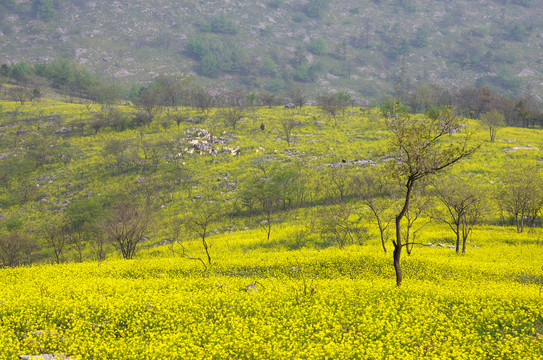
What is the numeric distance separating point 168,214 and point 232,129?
140 ft

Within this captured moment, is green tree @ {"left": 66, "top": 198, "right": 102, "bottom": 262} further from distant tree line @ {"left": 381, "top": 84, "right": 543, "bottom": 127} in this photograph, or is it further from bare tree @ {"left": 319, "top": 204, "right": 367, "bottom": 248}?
distant tree line @ {"left": 381, "top": 84, "right": 543, "bottom": 127}

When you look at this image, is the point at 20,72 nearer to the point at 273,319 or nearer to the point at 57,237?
the point at 57,237

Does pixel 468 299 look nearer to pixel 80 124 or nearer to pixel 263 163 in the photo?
pixel 263 163

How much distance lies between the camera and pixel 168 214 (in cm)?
5481

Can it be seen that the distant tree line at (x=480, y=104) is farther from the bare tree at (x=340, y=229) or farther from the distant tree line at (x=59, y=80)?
the distant tree line at (x=59, y=80)

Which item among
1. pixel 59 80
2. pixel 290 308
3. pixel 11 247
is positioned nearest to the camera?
pixel 290 308

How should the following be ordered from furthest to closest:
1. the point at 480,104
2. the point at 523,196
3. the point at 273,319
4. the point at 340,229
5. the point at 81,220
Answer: the point at 480,104, the point at 81,220, the point at 340,229, the point at 523,196, the point at 273,319

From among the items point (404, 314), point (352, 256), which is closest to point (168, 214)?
point (352, 256)

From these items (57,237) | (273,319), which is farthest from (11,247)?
(273,319)

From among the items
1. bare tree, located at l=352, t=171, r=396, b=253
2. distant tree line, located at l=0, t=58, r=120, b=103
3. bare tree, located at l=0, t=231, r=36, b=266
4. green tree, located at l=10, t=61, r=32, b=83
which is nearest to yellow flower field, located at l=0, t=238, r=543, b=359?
bare tree, located at l=0, t=231, r=36, b=266

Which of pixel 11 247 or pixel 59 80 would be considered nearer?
pixel 11 247

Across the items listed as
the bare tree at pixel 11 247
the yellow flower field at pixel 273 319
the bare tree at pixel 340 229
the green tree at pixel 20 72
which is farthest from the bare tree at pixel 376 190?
the green tree at pixel 20 72

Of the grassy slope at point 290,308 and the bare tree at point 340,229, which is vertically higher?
the grassy slope at point 290,308

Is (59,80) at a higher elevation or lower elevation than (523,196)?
higher
